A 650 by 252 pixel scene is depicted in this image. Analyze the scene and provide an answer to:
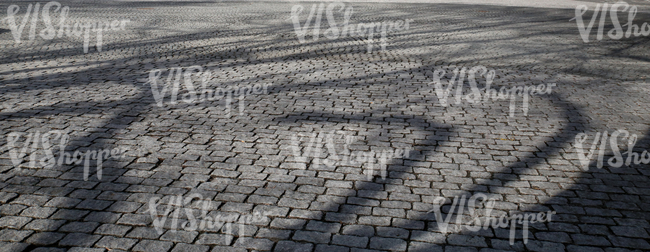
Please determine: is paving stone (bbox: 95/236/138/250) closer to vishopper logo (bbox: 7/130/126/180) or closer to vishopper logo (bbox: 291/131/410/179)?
vishopper logo (bbox: 7/130/126/180)

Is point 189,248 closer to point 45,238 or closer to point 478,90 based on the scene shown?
point 45,238

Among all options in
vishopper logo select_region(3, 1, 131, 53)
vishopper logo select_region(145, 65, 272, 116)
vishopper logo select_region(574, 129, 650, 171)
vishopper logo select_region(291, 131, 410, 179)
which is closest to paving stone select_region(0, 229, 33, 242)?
vishopper logo select_region(291, 131, 410, 179)

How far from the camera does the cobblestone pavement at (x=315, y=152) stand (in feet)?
13.5

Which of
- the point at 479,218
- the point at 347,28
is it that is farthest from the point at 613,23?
the point at 479,218

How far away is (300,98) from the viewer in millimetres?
8055

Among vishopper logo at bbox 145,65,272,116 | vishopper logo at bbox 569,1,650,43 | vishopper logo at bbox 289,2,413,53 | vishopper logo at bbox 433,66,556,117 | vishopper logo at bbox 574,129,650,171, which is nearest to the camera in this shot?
vishopper logo at bbox 574,129,650,171

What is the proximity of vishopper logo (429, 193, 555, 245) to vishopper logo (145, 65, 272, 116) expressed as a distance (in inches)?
149

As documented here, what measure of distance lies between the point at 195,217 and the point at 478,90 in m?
6.02

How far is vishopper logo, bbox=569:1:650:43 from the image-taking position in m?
15.1

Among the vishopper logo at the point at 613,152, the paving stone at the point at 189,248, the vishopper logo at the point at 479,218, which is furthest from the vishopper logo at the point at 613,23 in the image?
the paving stone at the point at 189,248

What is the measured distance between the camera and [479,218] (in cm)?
435

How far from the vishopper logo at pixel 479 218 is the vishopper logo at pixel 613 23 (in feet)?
37.2

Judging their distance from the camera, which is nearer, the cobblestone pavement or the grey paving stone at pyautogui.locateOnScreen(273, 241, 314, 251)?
the grey paving stone at pyautogui.locateOnScreen(273, 241, 314, 251)

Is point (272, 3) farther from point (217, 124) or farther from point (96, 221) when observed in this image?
point (96, 221)
